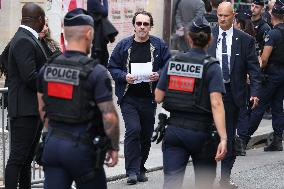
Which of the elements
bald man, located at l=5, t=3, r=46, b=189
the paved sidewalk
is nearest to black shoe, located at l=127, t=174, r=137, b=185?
the paved sidewalk

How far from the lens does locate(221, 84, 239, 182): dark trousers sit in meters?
8.95

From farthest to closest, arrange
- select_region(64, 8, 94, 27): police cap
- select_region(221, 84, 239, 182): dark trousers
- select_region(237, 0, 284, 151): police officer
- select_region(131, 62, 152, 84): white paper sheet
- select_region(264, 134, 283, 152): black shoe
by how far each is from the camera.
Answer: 1. select_region(264, 134, 283, 152): black shoe
2. select_region(237, 0, 284, 151): police officer
3. select_region(131, 62, 152, 84): white paper sheet
4. select_region(221, 84, 239, 182): dark trousers
5. select_region(64, 8, 94, 27): police cap

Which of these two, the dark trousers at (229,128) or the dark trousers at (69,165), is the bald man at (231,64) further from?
the dark trousers at (69,165)

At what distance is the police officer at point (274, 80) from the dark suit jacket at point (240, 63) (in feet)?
8.05

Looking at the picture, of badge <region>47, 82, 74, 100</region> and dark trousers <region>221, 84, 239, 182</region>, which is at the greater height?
badge <region>47, 82, 74, 100</region>

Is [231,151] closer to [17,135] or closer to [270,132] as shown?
[17,135]

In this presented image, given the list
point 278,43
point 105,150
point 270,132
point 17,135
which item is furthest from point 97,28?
point 270,132

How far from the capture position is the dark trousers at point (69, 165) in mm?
5895

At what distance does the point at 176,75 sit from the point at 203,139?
578mm

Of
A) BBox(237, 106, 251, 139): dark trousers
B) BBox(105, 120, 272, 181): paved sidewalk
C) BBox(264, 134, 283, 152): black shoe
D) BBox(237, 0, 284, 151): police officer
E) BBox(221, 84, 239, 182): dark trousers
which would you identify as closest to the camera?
BBox(221, 84, 239, 182): dark trousers

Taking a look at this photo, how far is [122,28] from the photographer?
44.6 ft

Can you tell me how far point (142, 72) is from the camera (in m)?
9.34

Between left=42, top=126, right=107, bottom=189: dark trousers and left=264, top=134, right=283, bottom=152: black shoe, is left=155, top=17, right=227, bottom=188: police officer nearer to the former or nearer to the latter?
left=42, top=126, right=107, bottom=189: dark trousers

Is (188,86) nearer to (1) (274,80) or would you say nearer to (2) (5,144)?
(2) (5,144)
